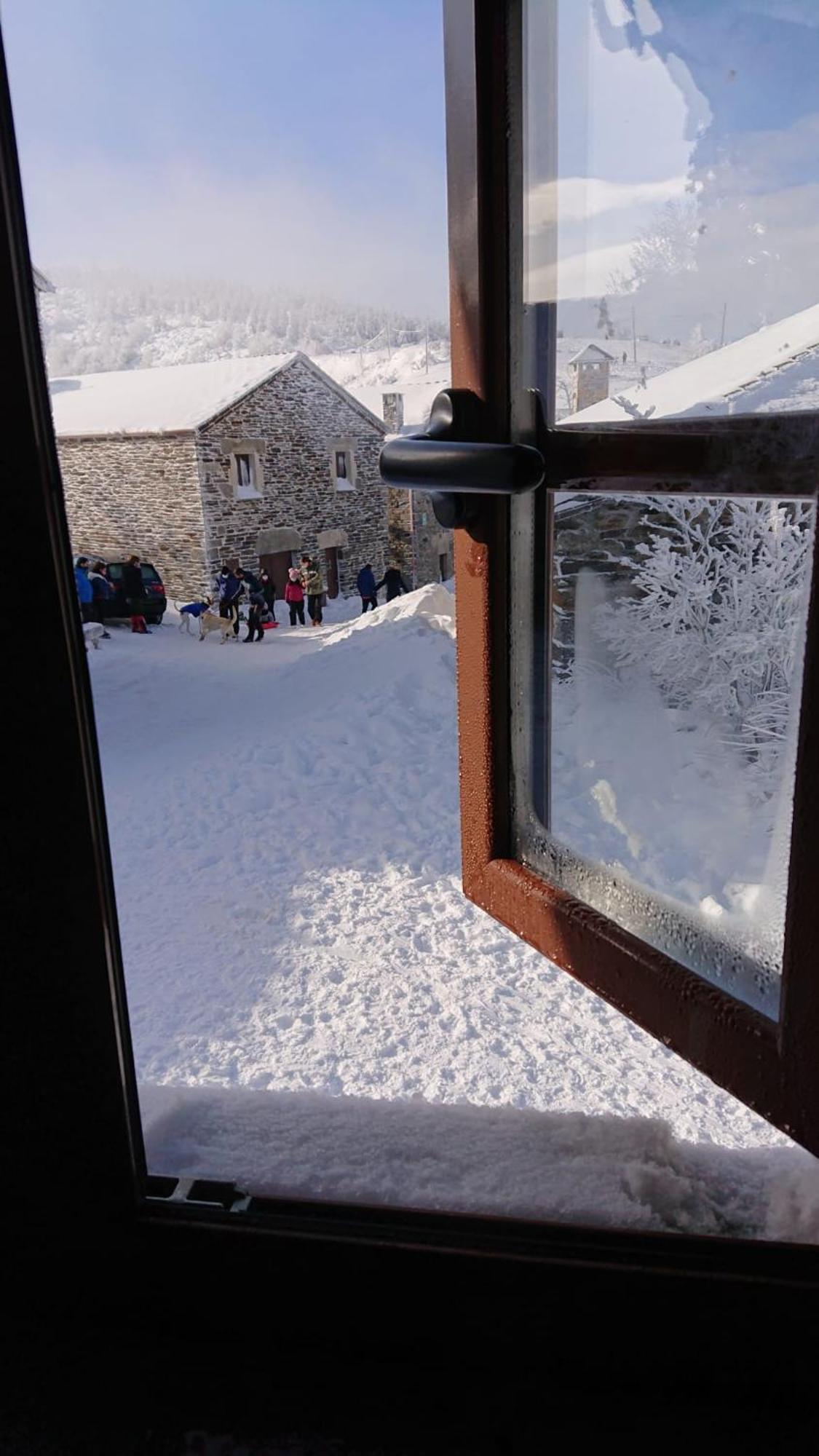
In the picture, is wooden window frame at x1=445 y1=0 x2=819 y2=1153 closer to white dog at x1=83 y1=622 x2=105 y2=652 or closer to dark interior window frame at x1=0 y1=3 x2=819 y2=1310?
dark interior window frame at x1=0 y1=3 x2=819 y2=1310

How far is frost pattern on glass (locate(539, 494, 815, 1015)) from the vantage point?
0.37m

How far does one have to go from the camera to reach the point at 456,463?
425 millimetres

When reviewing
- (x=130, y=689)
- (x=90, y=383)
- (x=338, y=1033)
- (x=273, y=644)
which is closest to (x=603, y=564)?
(x=338, y=1033)

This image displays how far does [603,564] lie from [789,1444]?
0.39 metres

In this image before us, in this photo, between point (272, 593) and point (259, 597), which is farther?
point (272, 593)

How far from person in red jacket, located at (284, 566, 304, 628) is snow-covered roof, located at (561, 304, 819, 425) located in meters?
8.08

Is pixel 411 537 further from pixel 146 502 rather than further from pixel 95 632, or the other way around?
pixel 95 632

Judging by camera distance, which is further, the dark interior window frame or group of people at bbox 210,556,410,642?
group of people at bbox 210,556,410,642

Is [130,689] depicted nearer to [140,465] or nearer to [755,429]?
[140,465]

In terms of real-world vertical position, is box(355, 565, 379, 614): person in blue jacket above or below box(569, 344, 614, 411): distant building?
below

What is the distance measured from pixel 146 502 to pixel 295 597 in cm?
159

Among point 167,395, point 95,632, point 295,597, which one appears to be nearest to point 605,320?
point 95,632

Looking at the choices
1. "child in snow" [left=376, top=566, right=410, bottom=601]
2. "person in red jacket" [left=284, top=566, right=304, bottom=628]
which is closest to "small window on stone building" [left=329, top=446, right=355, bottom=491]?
"child in snow" [left=376, top=566, right=410, bottom=601]

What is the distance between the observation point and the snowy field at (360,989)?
0.51m
